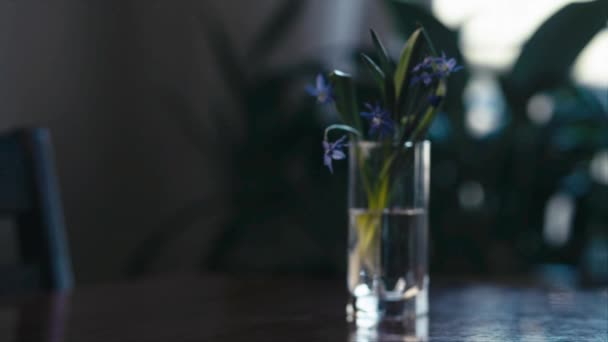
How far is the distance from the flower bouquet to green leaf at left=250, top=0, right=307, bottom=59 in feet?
4.71

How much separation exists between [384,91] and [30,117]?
150 cm

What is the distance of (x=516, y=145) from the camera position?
6.46 feet

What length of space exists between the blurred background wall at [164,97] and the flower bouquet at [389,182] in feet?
4.61

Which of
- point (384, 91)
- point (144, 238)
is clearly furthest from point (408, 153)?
point (144, 238)

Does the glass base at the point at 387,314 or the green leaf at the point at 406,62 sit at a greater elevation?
the green leaf at the point at 406,62

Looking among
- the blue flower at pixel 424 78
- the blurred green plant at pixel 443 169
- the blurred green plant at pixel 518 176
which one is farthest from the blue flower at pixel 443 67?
the blurred green plant at pixel 518 176

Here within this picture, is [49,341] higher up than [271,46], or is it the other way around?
[271,46]

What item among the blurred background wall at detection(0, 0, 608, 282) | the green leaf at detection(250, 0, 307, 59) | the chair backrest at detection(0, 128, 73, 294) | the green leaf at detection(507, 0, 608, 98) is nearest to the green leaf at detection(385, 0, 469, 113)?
the green leaf at detection(507, 0, 608, 98)

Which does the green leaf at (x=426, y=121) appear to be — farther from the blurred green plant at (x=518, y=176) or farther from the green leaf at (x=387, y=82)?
the blurred green plant at (x=518, y=176)

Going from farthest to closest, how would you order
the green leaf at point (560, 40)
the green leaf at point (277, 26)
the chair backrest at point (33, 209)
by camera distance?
the green leaf at point (277, 26) < the green leaf at point (560, 40) < the chair backrest at point (33, 209)

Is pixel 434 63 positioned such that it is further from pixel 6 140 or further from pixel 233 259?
Result: pixel 233 259

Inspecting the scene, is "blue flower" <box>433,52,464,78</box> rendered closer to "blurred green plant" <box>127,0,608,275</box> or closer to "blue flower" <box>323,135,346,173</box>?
"blue flower" <box>323,135,346,173</box>

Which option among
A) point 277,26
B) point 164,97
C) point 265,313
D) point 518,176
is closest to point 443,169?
point 518,176

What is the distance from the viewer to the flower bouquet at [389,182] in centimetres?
72
